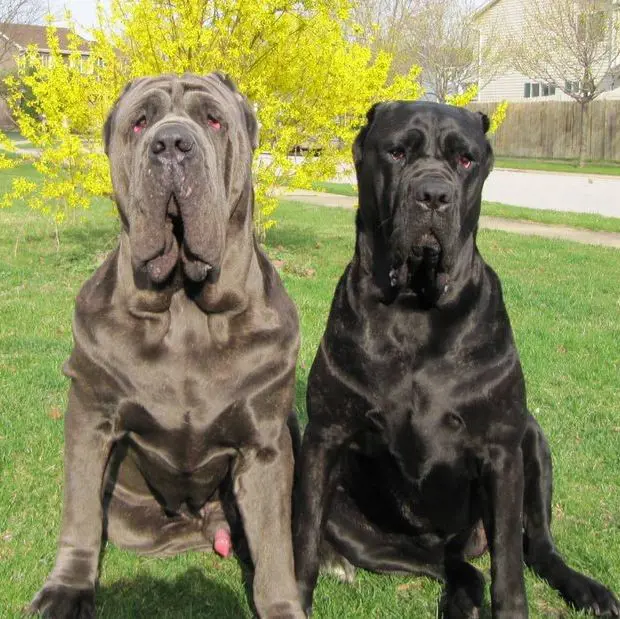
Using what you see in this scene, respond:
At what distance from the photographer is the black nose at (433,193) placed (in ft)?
9.45

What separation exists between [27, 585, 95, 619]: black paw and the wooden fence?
28.2m

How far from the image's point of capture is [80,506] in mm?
2967

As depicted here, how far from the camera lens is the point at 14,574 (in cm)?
329

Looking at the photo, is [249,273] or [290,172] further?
[290,172]

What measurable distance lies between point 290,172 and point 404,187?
6426 mm

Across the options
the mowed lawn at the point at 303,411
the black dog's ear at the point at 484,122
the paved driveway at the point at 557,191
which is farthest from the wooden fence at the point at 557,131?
the black dog's ear at the point at 484,122

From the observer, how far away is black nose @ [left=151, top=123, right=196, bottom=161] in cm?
264

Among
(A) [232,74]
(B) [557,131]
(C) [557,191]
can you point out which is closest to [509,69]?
(B) [557,131]

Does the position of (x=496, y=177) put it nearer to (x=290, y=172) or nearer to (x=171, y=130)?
(x=290, y=172)

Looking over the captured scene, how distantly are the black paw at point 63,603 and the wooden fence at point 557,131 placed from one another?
92.5ft

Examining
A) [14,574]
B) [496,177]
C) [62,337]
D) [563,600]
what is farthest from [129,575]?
[496,177]

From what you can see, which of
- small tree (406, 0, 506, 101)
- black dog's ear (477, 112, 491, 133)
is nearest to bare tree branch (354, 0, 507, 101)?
small tree (406, 0, 506, 101)

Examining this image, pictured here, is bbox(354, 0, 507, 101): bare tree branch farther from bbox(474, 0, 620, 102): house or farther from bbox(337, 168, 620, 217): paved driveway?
bbox(337, 168, 620, 217): paved driveway

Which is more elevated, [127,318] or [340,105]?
[340,105]
